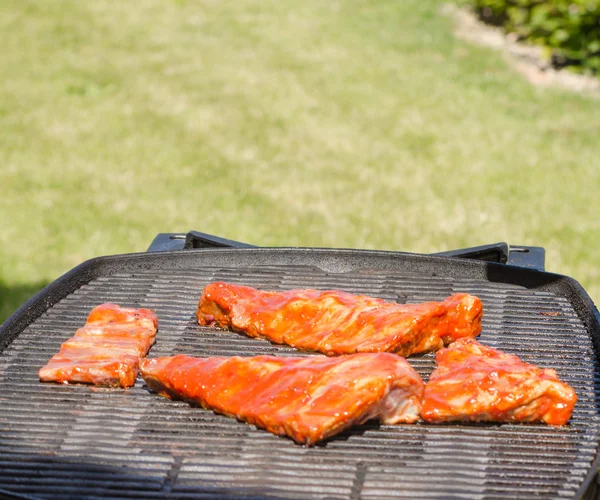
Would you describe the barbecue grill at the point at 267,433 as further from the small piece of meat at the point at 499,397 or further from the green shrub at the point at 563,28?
the green shrub at the point at 563,28

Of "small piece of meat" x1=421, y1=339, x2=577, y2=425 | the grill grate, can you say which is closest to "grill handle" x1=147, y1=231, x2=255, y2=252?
the grill grate

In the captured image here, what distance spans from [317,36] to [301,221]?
6.18 m

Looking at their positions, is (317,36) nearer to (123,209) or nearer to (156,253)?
(123,209)

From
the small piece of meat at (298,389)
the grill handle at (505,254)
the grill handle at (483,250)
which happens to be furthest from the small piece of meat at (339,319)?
the grill handle at (505,254)

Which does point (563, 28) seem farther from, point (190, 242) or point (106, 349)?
point (106, 349)

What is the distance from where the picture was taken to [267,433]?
8.38 ft

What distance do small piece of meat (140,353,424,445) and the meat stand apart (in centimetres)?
10

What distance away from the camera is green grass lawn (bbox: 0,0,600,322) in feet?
21.7

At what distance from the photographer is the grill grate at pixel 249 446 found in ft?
7.55

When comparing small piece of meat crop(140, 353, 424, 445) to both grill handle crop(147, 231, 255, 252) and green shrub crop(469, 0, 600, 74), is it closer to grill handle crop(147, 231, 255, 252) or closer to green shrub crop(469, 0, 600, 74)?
grill handle crop(147, 231, 255, 252)

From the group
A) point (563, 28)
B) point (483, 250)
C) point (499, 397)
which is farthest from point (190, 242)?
point (563, 28)

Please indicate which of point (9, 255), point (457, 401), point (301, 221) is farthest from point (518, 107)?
point (457, 401)

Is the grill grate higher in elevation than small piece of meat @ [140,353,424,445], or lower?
lower

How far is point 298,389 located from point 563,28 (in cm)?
864
